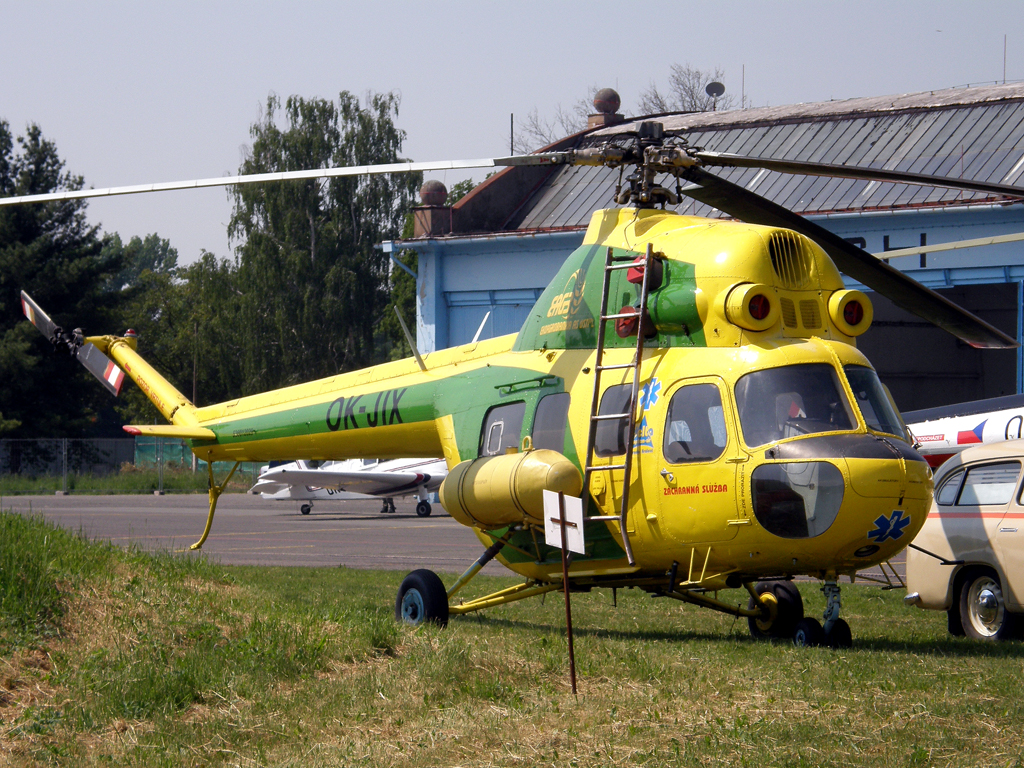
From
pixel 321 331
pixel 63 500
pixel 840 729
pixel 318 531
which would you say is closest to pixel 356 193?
pixel 321 331

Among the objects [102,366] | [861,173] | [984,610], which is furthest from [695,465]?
[102,366]

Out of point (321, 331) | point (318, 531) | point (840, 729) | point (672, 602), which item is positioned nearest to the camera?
point (840, 729)

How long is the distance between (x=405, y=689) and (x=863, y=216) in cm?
2475

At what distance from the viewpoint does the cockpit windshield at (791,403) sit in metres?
9.34

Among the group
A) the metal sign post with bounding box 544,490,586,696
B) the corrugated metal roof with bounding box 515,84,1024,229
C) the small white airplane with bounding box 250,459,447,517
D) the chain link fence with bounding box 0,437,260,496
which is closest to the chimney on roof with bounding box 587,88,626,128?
the corrugated metal roof with bounding box 515,84,1024,229

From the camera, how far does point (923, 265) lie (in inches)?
1141

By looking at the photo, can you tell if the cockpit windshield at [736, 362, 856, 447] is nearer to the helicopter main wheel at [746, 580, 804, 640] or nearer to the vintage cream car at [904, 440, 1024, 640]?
the helicopter main wheel at [746, 580, 804, 640]

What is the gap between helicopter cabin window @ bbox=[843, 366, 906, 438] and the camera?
949 centimetres

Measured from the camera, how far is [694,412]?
389 inches

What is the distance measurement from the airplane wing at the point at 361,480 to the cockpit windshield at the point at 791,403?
2550cm

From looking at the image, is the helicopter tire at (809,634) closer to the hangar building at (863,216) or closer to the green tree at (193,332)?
the hangar building at (863,216)

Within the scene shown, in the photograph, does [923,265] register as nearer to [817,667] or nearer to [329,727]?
[817,667]

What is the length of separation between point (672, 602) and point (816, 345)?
20.0ft

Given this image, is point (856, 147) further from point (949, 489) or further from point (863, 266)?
point (863, 266)
